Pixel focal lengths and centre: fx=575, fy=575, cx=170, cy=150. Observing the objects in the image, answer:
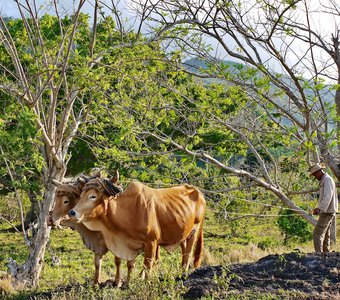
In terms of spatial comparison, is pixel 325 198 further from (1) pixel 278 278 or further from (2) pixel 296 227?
(2) pixel 296 227

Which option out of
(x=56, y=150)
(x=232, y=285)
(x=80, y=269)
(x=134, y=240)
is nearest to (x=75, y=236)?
(x=80, y=269)

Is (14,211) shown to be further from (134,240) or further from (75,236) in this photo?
(134,240)

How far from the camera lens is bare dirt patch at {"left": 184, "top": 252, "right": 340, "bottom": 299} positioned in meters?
5.96

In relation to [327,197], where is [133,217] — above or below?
below

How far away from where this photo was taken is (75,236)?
20.4 metres

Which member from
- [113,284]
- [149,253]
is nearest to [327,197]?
[149,253]

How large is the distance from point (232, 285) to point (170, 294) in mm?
821

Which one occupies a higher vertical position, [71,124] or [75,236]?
[71,124]

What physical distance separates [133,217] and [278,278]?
211cm

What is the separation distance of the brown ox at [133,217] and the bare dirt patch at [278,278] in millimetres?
882

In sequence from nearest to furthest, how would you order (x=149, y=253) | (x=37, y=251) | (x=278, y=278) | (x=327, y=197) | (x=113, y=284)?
(x=278, y=278)
(x=149, y=253)
(x=113, y=284)
(x=327, y=197)
(x=37, y=251)

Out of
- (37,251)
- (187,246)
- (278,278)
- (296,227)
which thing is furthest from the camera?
(296,227)

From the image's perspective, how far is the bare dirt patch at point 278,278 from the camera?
5.96 meters

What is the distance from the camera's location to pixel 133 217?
7629 millimetres
